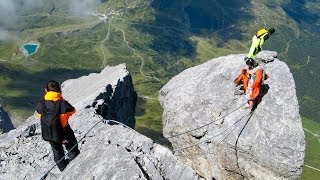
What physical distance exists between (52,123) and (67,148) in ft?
10.9

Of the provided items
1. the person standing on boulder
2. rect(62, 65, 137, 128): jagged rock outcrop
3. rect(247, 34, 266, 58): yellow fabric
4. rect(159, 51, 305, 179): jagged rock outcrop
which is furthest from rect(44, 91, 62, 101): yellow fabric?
rect(247, 34, 266, 58): yellow fabric

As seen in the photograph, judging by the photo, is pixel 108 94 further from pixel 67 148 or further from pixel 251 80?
pixel 67 148

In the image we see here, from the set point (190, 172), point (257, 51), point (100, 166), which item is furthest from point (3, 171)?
point (257, 51)

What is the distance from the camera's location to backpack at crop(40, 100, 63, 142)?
2484 centimetres

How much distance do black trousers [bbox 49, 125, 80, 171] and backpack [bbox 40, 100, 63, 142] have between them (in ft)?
2.23

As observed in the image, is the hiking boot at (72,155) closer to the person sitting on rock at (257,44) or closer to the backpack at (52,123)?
the backpack at (52,123)

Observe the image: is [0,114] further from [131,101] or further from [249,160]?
[249,160]

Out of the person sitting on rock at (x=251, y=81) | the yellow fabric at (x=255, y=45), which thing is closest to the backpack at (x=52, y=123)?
the person sitting on rock at (x=251, y=81)

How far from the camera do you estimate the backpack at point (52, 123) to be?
2484 centimetres

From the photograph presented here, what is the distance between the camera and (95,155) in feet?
93.5

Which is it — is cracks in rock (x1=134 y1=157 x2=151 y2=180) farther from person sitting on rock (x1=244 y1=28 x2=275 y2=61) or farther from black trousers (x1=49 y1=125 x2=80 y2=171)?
person sitting on rock (x1=244 y1=28 x2=275 y2=61)

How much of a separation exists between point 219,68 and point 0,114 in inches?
1564

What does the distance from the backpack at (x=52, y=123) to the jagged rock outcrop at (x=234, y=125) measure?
13148 millimetres

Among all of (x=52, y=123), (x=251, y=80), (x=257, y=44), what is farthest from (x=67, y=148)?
(x=257, y=44)
